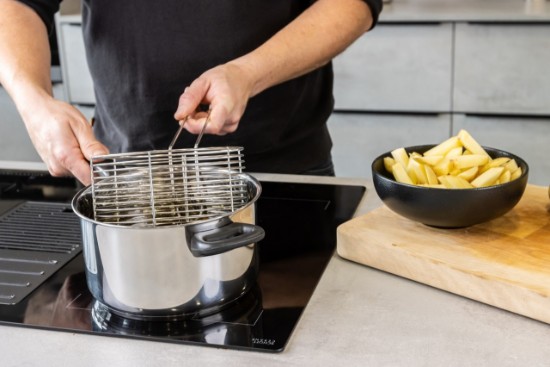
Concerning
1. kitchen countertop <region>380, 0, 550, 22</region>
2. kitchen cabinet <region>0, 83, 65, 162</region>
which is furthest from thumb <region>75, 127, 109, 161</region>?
kitchen cabinet <region>0, 83, 65, 162</region>

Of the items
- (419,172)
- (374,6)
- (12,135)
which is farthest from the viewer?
(12,135)

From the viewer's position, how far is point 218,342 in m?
0.81

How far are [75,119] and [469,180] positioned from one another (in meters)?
0.52

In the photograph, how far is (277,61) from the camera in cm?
118

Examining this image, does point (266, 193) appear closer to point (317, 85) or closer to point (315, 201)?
point (315, 201)

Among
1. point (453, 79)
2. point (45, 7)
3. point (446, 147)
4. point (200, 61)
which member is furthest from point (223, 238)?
point (453, 79)

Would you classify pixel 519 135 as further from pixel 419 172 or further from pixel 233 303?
pixel 233 303

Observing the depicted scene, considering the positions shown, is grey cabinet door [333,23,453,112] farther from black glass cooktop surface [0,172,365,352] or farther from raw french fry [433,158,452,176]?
raw french fry [433,158,452,176]

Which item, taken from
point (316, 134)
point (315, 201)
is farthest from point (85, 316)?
point (316, 134)

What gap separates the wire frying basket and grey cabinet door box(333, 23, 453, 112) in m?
1.81

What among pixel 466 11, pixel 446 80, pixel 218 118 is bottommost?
pixel 446 80

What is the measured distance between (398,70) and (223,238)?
A: 6.60ft

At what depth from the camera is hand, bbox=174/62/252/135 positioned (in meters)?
0.99

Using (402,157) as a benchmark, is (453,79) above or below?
below
